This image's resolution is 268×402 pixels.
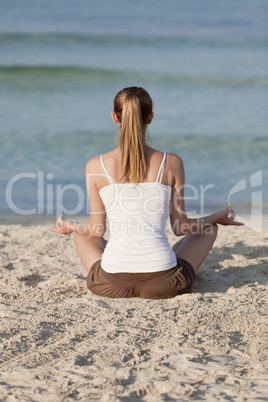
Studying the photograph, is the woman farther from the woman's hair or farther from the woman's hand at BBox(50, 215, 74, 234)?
the woman's hand at BBox(50, 215, 74, 234)

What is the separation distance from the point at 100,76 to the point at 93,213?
12485mm

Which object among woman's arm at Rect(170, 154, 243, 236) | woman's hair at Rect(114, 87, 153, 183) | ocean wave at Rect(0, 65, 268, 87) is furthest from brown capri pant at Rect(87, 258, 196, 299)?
ocean wave at Rect(0, 65, 268, 87)

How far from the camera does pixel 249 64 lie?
16.8m

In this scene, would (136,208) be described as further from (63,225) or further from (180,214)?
(63,225)

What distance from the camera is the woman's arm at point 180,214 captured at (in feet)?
10.6

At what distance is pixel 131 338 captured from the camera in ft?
9.06

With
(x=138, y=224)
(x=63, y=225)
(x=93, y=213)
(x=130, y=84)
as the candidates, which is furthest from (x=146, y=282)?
(x=130, y=84)

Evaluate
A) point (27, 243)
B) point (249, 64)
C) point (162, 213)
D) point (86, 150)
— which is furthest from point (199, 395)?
point (249, 64)

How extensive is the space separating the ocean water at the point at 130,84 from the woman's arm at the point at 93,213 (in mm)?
2473

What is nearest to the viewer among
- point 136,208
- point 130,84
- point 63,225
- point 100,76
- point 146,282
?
point 136,208

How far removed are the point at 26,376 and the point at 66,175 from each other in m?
5.01

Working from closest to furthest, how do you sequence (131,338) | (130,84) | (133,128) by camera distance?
(131,338)
(133,128)
(130,84)

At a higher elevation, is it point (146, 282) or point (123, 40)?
point (123, 40)

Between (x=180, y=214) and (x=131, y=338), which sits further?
(x=180, y=214)
